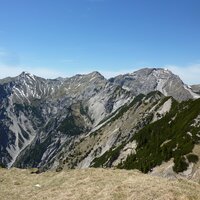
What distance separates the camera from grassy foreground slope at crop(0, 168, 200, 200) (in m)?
32.1

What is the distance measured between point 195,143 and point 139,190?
100m

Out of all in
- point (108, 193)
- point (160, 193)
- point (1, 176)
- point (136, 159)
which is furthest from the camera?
point (136, 159)

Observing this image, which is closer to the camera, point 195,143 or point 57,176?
point 57,176

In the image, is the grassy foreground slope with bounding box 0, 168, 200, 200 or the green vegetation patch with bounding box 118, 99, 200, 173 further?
the green vegetation patch with bounding box 118, 99, 200, 173

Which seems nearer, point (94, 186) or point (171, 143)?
point (94, 186)

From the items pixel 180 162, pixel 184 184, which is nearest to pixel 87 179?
pixel 184 184

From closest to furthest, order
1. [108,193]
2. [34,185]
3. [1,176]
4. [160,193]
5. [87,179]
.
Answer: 1. [160,193]
2. [108,193]
3. [87,179]
4. [34,185]
5. [1,176]

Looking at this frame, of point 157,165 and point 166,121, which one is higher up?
point 166,121

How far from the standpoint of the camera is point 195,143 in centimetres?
12850

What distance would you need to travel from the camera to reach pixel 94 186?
37281 millimetres

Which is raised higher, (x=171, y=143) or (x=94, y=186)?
(x=94, y=186)

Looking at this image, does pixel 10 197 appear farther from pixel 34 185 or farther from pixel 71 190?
pixel 71 190

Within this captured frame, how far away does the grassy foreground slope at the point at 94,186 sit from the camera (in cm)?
3206

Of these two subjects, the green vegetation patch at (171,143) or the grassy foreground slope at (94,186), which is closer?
the grassy foreground slope at (94,186)
